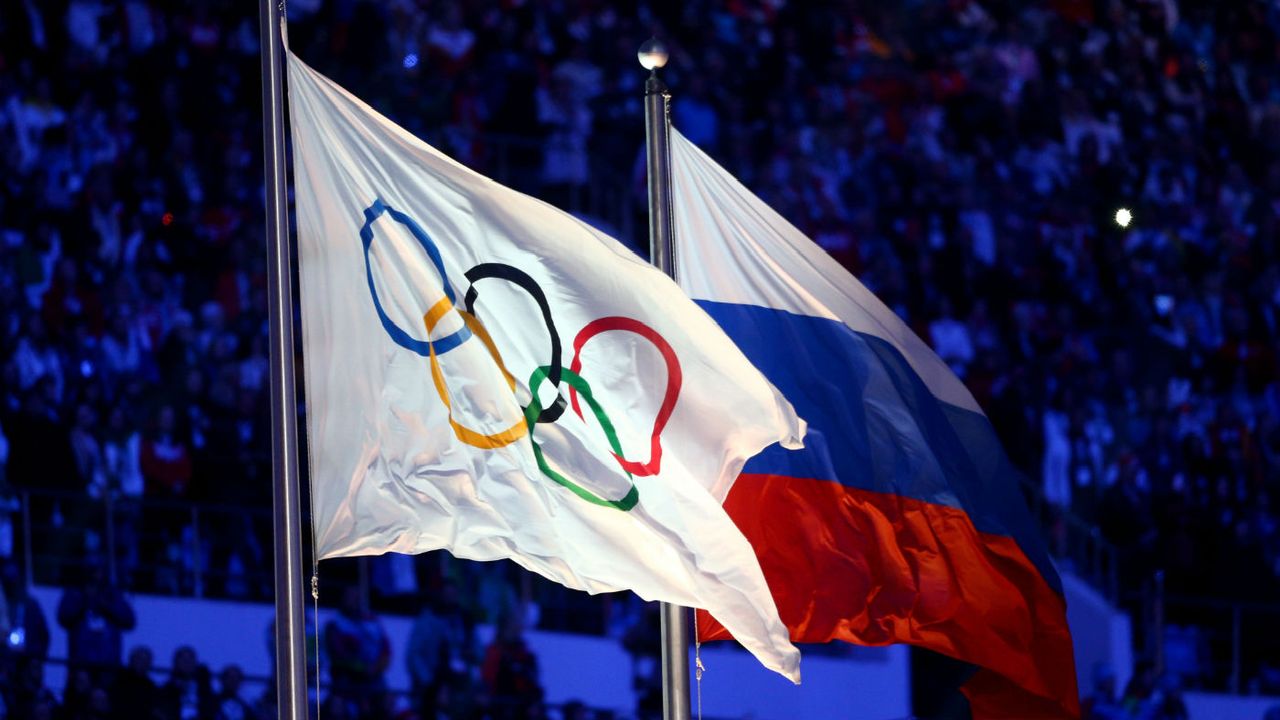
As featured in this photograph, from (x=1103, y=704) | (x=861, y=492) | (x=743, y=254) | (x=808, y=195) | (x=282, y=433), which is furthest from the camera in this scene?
(x=808, y=195)

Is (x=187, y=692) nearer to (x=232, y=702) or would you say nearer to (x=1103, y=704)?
(x=232, y=702)

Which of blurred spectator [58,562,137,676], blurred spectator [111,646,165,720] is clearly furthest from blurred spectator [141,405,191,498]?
blurred spectator [111,646,165,720]

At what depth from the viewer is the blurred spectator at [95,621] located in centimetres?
1262

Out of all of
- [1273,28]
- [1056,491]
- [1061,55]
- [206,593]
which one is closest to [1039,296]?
[1056,491]

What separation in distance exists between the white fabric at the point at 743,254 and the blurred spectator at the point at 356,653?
546 centimetres

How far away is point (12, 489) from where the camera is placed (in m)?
13.0

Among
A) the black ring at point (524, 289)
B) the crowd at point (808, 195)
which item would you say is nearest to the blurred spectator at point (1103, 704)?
the crowd at point (808, 195)

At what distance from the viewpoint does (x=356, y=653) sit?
1243cm

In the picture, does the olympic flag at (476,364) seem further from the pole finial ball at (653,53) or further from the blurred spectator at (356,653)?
the blurred spectator at (356,653)

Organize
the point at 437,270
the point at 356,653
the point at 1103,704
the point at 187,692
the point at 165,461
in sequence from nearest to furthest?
1. the point at 437,270
2. the point at 187,692
3. the point at 356,653
4. the point at 1103,704
5. the point at 165,461

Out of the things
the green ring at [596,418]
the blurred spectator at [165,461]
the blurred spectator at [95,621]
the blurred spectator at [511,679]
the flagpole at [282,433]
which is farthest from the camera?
the blurred spectator at [165,461]

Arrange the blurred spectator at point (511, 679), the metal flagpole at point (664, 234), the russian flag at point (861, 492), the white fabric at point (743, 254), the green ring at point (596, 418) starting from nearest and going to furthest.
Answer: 1. the green ring at point (596, 418)
2. the metal flagpole at point (664, 234)
3. the russian flag at point (861, 492)
4. the white fabric at point (743, 254)
5. the blurred spectator at point (511, 679)

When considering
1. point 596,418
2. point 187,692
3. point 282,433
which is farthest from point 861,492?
point 187,692

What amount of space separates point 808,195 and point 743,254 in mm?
8100
